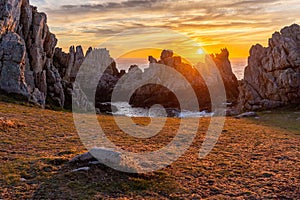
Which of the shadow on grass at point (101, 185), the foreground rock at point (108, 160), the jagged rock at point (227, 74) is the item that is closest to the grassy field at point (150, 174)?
the shadow on grass at point (101, 185)

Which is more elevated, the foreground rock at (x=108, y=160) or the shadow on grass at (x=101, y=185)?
the foreground rock at (x=108, y=160)

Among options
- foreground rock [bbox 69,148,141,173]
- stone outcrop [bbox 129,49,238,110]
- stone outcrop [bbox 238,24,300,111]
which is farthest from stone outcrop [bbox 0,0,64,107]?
stone outcrop [bbox 129,49,238,110]

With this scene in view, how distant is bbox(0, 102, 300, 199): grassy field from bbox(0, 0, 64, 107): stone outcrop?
24528 mm

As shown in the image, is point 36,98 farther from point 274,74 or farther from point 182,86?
point 182,86

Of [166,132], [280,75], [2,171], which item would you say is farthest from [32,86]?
[280,75]

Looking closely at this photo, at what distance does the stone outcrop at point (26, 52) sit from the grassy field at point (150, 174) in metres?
24.5

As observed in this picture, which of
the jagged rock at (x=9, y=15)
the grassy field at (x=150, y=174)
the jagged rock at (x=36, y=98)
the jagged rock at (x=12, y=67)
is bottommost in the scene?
the grassy field at (x=150, y=174)

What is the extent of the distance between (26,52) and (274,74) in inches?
2212

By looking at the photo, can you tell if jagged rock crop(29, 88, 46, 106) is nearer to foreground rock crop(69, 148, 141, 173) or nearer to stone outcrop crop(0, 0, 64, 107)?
stone outcrop crop(0, 0, 64, 107)

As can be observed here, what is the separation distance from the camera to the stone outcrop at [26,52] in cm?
4700

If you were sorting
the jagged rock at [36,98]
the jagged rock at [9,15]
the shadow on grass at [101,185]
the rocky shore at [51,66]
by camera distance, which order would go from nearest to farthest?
the shadow on grass at [101,185] < the rocky shore at [51,66] < the jagged rock at [36,98] < the jagged rock at [9,15]

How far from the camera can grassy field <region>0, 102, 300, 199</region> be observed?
1373cm

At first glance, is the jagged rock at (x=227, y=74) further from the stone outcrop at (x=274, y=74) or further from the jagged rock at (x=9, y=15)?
the jagged rock at (x=9, y=15)

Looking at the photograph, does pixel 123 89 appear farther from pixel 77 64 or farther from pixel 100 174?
pixel 100 174
